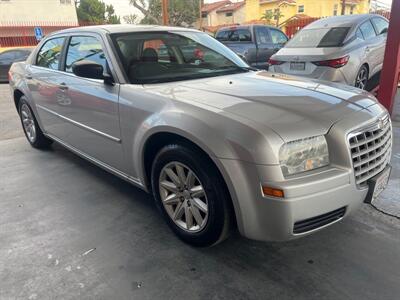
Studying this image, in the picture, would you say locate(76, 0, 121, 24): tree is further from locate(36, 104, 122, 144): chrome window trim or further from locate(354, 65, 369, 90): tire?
locate(36, 104, 122, 144): chrome window trim

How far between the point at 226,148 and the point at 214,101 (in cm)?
46

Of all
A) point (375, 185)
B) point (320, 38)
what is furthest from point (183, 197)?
point (320, 38)

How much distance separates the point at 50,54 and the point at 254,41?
285 inches

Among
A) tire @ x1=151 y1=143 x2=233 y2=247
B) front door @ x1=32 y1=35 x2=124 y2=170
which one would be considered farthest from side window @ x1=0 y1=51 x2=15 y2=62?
tire @ x1=151 y1=143 x2=233 y2=247

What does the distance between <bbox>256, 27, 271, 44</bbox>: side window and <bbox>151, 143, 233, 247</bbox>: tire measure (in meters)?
8.73

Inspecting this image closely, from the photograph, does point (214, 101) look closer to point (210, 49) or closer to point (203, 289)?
point (203, 289)

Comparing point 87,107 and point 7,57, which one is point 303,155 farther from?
point 7,57

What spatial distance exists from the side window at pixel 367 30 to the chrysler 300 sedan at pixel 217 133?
4.29 m

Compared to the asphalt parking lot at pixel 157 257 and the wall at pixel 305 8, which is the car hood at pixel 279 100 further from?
the wall at pixel 305 8

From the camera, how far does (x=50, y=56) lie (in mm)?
4480

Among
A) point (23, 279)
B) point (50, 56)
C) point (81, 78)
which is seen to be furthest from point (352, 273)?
point (50, 56)

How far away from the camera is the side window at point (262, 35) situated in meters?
10.7

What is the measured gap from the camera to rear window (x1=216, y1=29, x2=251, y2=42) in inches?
424

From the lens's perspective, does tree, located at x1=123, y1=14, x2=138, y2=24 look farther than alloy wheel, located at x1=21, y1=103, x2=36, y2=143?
Yes
